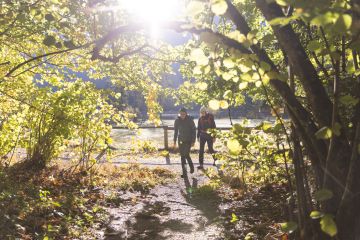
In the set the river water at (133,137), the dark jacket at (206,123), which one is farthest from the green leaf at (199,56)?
the dark jacket at (206,123)

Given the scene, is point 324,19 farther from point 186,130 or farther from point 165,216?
point 186,130

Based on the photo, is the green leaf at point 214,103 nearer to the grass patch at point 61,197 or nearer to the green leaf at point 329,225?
the green leaf at point 329,225

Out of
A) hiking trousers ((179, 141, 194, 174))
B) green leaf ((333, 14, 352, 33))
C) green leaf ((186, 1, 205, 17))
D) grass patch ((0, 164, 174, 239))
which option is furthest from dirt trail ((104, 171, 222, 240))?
green leaf ((333, 14, 352, 33))

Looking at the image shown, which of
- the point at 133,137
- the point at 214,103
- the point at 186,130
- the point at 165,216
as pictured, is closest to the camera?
the point at 214,103

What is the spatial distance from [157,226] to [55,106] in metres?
3.72

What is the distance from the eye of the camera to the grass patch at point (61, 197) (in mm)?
4923

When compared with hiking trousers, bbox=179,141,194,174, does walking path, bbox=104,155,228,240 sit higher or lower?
lower

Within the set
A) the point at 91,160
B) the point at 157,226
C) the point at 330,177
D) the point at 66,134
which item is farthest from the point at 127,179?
the point at 330,177

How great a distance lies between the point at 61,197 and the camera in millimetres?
6504

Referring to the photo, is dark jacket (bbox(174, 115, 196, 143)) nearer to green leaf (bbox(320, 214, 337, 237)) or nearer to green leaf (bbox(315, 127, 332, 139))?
green leaf (bbox(315, 127, 332, 139))

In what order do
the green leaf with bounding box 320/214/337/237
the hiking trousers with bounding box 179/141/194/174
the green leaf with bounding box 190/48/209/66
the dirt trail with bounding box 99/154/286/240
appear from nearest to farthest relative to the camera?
the green leaf with bounding box 320/214/337/237, the green leaf with bounding box 190/48/209/66, the dirt trail with bounding box 99/154/286/240, the hiking trousers with bounding box 179/141/194/174

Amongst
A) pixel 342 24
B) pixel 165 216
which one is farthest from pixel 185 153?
pixel 342 24

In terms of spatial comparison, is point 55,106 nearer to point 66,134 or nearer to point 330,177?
point 66,134

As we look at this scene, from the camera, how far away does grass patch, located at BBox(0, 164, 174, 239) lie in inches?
194
